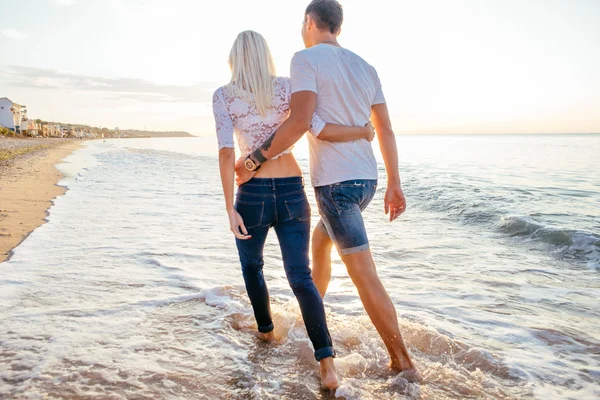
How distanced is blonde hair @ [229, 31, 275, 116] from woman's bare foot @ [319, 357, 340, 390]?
58.7 inches

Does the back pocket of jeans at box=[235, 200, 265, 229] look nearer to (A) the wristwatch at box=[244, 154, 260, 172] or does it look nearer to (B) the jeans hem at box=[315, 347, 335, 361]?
(A) the wristwatch at box=[244, 154, 260, 172]

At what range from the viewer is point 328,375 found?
104 inches

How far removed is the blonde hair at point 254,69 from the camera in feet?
8.49

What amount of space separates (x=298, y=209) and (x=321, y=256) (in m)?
0.64

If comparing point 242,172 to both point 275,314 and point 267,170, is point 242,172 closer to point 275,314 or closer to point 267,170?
point 267,170

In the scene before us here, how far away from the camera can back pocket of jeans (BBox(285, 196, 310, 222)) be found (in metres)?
2.70

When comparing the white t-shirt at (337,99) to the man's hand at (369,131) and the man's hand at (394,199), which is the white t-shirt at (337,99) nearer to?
the man's hand at (369,131)

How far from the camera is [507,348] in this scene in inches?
130

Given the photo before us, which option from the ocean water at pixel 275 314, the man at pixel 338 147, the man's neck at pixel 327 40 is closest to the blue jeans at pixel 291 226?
the man at pixel 338 147

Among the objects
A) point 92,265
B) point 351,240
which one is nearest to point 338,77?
point 351,240

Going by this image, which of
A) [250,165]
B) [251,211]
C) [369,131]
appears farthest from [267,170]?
[369,131]

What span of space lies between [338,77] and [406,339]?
196 centimetres

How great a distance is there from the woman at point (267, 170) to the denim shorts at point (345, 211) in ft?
0.49

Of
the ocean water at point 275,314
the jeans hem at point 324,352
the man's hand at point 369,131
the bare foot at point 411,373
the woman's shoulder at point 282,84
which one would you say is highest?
the woman's shoulder at point 282,84
